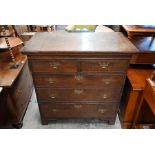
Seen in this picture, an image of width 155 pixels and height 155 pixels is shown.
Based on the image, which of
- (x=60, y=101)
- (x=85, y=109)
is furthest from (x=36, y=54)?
(x=85, y=109)

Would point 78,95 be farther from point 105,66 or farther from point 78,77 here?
point 105,66

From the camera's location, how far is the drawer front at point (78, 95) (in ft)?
4.95

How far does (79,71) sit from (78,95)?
12.2 inches

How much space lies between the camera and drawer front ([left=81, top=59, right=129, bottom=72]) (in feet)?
4.21

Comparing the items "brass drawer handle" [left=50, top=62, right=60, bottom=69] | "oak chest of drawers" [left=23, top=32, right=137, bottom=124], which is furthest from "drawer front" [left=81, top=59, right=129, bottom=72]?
"brass drawer handle" [left=50, top=62, right=60, bottom=69]

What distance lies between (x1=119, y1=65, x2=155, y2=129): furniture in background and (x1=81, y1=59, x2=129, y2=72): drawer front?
276mm

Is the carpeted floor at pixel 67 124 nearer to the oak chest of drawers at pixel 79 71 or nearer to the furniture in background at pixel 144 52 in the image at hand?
the oak chest of drawers at pixel 79 71

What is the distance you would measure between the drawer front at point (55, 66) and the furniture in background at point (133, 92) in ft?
2.10

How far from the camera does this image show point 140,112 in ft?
5.49

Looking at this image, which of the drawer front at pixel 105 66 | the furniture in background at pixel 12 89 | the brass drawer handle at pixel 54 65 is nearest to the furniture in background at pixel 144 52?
the drawer front at pixel 105 66

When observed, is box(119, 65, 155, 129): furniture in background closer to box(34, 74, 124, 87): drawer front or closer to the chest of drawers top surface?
box(34, 74, 124, 87): drawer front
